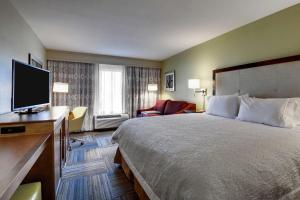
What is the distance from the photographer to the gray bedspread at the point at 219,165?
3.01 ft

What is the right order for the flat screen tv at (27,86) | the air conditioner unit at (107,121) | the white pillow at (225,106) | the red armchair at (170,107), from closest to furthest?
the flat screen tv at (27,86) < the white pillow at (225,106) < the red armchair at (170,107) < the air conditioner unit at (107,121)

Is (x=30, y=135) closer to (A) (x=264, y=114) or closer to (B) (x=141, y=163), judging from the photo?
(B) (x=141, y=163)

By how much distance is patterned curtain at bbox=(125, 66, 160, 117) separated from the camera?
5535 millimetres

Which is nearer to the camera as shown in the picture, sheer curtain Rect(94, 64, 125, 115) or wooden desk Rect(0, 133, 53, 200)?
wooden desk Rect(0, 133, 53, 200)

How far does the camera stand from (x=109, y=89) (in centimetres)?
541

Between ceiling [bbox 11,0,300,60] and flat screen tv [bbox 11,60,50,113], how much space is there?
1.01 m

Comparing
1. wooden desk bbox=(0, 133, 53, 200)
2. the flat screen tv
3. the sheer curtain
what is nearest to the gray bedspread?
wooden desk bbox=(0, 133, 53, 200)

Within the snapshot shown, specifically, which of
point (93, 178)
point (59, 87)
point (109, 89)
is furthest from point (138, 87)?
point (93, 178)

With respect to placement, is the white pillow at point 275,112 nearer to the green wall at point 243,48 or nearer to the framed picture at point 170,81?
the green wall at point 243,48

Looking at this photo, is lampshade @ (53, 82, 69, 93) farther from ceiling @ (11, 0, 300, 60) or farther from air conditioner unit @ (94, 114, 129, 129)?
air conditioner unit @ (94, 114, 129, 129)

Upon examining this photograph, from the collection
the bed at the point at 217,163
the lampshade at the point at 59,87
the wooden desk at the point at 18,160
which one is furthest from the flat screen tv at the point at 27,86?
the lampshade at the point at 59,87

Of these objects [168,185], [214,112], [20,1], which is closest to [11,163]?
[168,185]

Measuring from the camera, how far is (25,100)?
189 centimetres

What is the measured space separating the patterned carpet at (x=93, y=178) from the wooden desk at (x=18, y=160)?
54 cm
